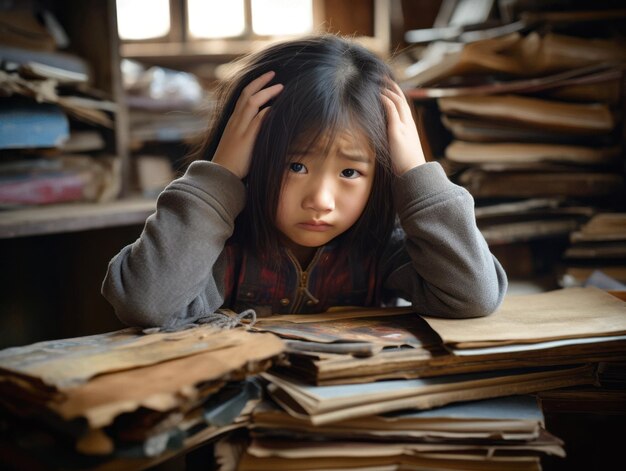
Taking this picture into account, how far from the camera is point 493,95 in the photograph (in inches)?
63.6

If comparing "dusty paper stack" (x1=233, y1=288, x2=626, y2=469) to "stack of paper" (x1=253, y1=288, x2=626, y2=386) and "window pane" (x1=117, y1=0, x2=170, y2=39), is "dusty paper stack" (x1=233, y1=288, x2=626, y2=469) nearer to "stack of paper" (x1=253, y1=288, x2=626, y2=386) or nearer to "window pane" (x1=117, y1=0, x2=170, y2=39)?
"stack of paper" (x1=253, y1=288, x2=626, y2=386)

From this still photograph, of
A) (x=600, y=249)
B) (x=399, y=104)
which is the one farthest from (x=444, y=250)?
(x=600, y=249)

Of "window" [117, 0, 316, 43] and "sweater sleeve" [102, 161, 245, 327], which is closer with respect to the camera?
"sweater sleeve" [102, 161, 245, 327]

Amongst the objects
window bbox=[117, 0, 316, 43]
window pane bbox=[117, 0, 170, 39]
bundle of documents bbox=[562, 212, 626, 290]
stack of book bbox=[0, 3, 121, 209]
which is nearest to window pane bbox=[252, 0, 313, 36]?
window bbox=[117, 0, 316, 43]

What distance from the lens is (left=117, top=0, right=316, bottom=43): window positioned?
2924 millimetres

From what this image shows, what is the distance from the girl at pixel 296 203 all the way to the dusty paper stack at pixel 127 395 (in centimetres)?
16

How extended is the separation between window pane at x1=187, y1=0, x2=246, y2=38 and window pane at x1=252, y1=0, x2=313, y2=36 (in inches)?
3.4

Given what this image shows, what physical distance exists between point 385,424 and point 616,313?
1.47 ft

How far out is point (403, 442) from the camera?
2.78 feet

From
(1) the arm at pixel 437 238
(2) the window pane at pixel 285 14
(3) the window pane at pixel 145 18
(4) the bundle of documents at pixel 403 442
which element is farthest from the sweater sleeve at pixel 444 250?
(3) the window pane at pixel 145 18

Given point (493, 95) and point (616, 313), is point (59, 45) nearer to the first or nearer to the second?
point (493, 95)

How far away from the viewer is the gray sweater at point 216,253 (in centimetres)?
100

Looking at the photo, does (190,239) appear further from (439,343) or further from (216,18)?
(216,18)

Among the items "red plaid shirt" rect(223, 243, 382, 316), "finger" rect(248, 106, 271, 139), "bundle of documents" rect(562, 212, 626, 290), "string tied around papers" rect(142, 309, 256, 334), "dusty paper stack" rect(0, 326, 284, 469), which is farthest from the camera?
"bundle of documents" rect(562, 212, 626, 290)
